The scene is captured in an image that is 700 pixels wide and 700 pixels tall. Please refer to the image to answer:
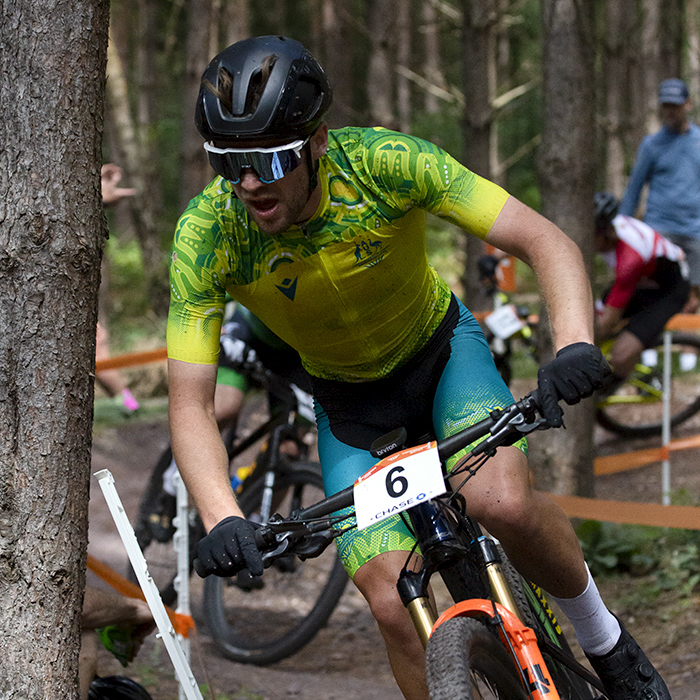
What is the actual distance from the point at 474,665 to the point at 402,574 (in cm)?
35

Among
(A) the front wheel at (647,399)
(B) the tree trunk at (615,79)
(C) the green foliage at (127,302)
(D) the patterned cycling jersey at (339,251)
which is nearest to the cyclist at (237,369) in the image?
(D) the patterned cycling jersey at (339,251)

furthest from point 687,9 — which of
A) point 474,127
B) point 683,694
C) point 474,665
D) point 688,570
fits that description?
point 474,665

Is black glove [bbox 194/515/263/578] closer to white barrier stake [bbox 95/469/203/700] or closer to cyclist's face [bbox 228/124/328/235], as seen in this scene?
white barrier stake [bbox 95/469/203/700]

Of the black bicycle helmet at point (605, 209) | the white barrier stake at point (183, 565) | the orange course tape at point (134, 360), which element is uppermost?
the black bicycle helmet at point (605, 209)

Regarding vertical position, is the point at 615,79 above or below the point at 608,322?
below

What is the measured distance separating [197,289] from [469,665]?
134 centimetres

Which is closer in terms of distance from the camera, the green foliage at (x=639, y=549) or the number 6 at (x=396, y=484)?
the number 6 at (x=396, y=484)

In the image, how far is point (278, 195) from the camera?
2.52m

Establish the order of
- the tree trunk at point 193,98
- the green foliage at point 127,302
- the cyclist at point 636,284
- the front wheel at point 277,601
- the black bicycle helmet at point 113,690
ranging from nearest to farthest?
1. the black bicycle helmet at point 113,690
2. the front wheel at point 277,601
3. the cyclist at point 636,284
4. the tree trunk at point 193,98
5. the green foliage at point 127,302

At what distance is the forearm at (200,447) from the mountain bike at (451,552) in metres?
0.28

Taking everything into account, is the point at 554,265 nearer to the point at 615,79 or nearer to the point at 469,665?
the point at 469,665

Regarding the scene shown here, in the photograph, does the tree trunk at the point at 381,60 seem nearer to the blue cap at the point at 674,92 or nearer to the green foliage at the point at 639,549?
the blue cap at the point at 674,92

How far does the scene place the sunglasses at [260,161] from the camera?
7.91 feet

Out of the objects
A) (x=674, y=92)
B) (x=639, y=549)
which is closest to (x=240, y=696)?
(x=639, y=549)
